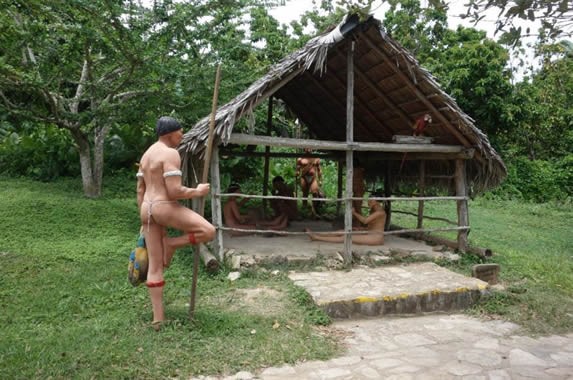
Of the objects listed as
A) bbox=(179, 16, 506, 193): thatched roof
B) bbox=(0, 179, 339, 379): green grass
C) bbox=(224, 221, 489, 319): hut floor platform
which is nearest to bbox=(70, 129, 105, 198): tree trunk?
bbox=(0, 179, 339, 379): green grass

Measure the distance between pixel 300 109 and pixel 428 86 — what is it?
3666 mm

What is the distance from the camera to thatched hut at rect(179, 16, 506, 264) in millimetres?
6125

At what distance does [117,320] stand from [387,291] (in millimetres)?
3051

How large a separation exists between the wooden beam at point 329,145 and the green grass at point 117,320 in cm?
185

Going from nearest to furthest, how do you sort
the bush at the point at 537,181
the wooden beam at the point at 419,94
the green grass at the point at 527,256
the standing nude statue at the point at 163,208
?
the standing nude statue at the point at 163,208
the green grass at the point at 527,256
the wooden beam at the point at 419,94
the bush at the point at 537,181

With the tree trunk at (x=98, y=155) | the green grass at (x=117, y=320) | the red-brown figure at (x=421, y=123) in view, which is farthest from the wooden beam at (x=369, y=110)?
the tree trunk at (x=98, y=155)

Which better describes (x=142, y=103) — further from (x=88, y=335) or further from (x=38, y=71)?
(x=88, y=335)

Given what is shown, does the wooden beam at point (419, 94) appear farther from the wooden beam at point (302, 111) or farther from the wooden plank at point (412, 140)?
the wooden beam at point (302, 111)

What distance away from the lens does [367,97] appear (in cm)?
810

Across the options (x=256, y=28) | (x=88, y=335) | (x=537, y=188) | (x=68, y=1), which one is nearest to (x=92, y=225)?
(x=68, y=1)

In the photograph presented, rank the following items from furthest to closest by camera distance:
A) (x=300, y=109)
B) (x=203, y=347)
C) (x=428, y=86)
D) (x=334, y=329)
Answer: (x=300, y=109), (x=428, y=86), (x=334, y=329), (x=203, y=347)

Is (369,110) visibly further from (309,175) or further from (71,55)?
(71,55)

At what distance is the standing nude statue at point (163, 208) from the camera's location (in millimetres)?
4055

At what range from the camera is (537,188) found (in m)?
17.5
